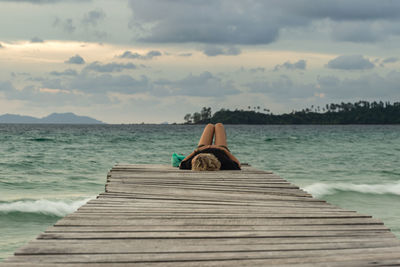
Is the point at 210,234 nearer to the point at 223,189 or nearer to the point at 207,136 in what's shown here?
the point at 223,189

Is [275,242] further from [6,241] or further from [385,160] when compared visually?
[385,160]

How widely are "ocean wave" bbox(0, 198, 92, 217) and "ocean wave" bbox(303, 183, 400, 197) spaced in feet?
26.4

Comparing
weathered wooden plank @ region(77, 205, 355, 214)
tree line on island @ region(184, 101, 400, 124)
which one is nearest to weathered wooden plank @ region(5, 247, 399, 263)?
weathered wooden plank @ region(77, 205, 355, 214)

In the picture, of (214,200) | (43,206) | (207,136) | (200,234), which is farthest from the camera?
(43,206)

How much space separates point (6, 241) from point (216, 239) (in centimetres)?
601

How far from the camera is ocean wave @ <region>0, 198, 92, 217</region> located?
1080 centimetres

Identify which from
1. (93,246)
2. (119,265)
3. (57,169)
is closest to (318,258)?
(119,265)

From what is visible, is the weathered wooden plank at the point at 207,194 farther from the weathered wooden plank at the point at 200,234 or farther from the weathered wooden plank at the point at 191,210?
the weathered wooden plank at the point at 200,234

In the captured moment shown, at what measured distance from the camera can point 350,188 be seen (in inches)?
613

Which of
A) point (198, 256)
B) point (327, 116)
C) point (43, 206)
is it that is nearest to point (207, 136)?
point (43, 206)

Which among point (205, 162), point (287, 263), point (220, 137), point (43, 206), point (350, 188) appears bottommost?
point (350, 188)

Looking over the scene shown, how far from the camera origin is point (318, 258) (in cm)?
345

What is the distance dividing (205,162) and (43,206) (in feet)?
15.8

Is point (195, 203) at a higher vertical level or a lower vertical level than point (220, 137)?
lower
